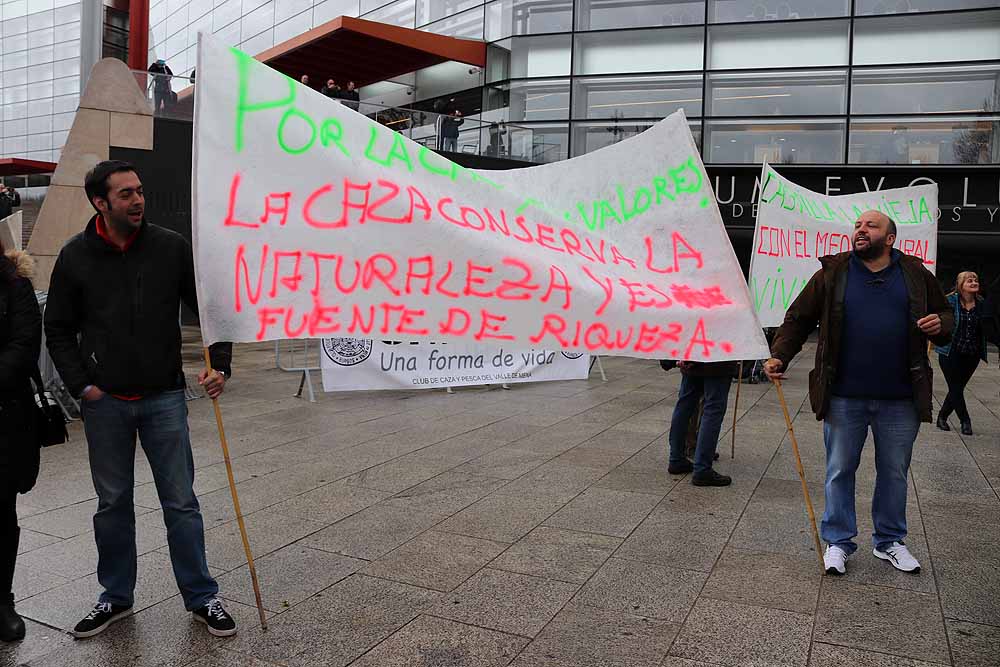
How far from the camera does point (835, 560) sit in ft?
14.2

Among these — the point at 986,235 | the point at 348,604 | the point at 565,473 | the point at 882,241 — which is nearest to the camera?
the point at 348,604

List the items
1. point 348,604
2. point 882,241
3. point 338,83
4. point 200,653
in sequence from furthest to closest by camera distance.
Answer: point 338,83 < point 882,241 < point 348,604 < point 200,653

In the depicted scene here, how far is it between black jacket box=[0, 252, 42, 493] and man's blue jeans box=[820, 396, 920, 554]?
156 inches

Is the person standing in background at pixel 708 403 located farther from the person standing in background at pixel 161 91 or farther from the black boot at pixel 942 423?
the person standing in background at pixel 161 91

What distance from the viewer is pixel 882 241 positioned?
4.30m

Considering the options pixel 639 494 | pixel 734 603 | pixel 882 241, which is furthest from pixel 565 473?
pixel 882 241

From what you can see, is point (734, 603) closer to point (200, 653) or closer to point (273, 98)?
point (200, 653)

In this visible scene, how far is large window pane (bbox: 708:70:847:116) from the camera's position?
70.4 ft

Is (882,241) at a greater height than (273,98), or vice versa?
(273,98)

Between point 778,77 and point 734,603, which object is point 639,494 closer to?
point 734,603

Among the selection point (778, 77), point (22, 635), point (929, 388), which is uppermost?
point (778, 77)

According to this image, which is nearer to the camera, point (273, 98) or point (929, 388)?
point (273, 98)

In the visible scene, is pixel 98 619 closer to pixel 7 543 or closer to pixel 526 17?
pixel 7 543

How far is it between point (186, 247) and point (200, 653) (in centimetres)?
170
